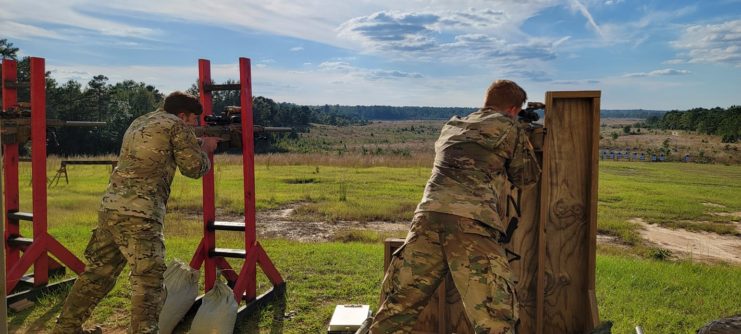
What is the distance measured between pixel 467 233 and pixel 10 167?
242 inches

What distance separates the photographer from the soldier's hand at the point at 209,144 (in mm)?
5902

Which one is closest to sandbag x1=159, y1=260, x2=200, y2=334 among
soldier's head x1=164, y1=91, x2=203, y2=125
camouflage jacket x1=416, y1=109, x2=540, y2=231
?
soldier's head x1=164, y1=91, x2=203, y2=125

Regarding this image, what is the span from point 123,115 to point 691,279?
52547 mm

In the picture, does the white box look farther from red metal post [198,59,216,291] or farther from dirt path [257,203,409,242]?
dirt path [257,203,409,242]

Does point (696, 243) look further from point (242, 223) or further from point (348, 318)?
point (242, 223)

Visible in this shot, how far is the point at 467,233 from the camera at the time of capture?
3.94 m

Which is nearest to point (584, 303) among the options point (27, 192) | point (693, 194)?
point (27, 192)

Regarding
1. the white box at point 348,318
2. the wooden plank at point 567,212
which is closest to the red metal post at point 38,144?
the white box at point 348,318

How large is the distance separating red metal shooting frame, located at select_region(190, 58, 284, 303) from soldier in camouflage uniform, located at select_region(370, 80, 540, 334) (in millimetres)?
2638

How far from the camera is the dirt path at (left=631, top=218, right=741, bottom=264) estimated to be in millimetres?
11328

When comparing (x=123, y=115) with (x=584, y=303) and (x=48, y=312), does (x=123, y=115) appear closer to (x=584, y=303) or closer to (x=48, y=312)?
(x=48, y=312)

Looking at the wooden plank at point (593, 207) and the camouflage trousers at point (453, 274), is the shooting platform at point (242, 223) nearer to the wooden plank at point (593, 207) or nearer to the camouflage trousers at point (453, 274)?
the camouflage trousers at point (453, 274)

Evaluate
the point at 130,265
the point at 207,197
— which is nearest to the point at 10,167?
the point at 207,197

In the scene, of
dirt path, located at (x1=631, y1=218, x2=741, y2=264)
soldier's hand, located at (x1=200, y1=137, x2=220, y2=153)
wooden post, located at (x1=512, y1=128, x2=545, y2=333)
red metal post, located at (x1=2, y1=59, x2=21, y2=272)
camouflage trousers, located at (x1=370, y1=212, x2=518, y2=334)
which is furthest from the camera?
dirt path, located at (x1=631, y1=218, x2=741, y2=264)
